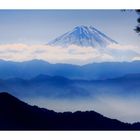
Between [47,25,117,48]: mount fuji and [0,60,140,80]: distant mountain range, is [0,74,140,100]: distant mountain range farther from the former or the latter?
[47,25,117,48]: mount fuji

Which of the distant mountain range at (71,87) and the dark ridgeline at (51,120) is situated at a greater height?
the distant mountain range at (71,87)

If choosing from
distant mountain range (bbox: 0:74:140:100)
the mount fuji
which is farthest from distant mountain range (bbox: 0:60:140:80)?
the mount fuji

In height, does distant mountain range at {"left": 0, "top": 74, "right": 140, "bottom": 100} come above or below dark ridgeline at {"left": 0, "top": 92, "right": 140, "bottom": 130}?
above

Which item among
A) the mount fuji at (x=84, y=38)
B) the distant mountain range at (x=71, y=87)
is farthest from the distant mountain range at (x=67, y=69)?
the mount fuji at (x=84, y=38)

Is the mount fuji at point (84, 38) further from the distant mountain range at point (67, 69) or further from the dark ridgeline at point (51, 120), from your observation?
the dark ridgeline at point (51, 120)
